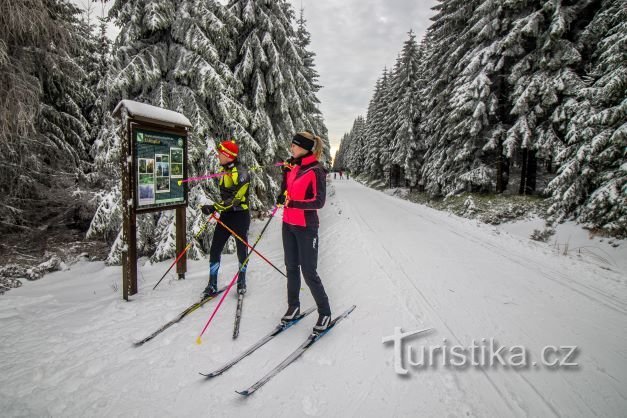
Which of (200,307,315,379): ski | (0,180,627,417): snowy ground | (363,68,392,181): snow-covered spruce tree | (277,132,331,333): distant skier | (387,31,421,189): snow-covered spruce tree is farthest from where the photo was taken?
(363,68,392,181): snow-covered spruce tree

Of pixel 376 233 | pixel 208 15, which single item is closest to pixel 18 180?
pixel 208 15

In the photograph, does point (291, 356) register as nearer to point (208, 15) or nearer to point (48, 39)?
point (48, 39)

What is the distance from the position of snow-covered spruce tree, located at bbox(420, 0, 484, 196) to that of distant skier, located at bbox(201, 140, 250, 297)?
14.8 metres

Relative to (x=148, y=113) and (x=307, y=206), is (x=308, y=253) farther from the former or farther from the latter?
(x=148, y=113)

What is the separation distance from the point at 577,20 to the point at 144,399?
2002 centimetres

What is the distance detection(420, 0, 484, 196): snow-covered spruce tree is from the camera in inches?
666

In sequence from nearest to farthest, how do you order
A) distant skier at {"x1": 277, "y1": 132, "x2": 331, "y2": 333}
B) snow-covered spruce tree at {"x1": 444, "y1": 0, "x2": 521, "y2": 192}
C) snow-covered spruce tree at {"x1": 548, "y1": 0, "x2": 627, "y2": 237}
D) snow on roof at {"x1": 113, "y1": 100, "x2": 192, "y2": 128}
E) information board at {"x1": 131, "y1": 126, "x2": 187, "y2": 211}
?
distant skier at {"x1": 277, "y1": 132, "x2": 331, "y2": 333}, snow on roof at {"x1": 113, "y1": 100, "x2": 192, "y2": 128}, information board at {"x1": 131, "y1": 126, "x2": 187, "y2": 211}, snow-covered spruce tree at {"x1": 548, "y1": 0, "x2": 627, "y2": 237}, snow-covered spruce tree at {"x1": 444, "y1": 0, "x2": 521, "y2": 192}

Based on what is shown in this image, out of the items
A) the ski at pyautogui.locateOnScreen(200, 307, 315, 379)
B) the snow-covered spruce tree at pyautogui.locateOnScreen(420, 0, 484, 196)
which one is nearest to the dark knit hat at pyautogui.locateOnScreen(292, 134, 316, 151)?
the ski at pyautogui.locateOnScreen(200, 307, 315, 379)

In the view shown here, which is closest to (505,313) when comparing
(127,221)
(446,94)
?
(127,221)

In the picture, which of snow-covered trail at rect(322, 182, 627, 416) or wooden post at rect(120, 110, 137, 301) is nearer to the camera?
snow-covered trail at rect(322, 182, 627, 416)

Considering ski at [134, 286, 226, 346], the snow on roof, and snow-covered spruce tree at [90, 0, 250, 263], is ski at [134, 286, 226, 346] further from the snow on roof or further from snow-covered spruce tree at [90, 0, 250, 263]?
the snow on roof

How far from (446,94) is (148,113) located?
18.8 metres

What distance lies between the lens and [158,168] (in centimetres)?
514

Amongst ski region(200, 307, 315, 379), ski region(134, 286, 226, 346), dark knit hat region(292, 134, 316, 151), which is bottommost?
ski region(134, 286, 226, 346)
